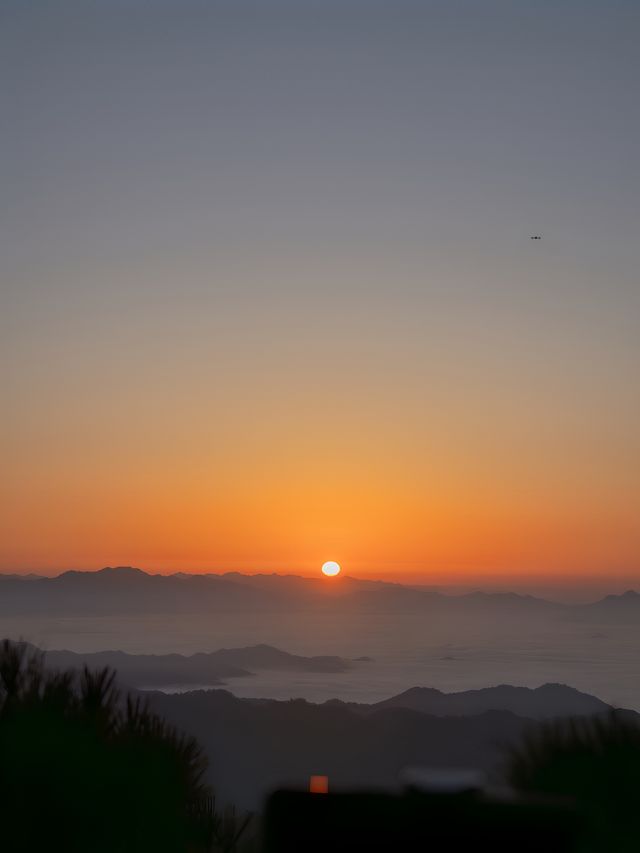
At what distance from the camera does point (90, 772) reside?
28.9ft

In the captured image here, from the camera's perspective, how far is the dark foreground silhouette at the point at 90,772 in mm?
8398

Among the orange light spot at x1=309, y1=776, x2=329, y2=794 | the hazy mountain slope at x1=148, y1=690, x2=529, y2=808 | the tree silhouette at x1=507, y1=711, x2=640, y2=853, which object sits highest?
the orange light spot at x1=309, y1=776, x2=329, y2=794

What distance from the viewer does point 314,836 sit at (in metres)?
4.37

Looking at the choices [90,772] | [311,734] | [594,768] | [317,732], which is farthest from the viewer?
[317,732]

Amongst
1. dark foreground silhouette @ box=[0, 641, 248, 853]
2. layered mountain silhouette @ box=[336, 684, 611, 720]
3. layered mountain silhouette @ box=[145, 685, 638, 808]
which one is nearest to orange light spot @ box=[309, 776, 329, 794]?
dark foreground silhouette @ box=[0, 641, 248, 853]

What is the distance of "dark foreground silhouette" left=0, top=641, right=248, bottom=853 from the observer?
8.40 metres

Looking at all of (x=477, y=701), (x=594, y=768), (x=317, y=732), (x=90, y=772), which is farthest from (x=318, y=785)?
(x=477, y=701)

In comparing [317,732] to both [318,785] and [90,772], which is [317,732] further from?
[318,785]

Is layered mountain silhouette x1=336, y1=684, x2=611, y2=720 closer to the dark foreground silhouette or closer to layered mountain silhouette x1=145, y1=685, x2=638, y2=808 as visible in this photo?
layered mountain silhouette x1=145, y1=685, x2=638, y2=808

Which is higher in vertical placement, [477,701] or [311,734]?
[477,701]

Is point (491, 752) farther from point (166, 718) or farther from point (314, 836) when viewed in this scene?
point (314, 836)

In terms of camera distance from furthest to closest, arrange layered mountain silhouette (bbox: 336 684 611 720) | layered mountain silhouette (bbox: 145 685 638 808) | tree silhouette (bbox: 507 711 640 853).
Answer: layered mountain silhouette (bbox: 336 684 611 720) → layered mountain silhouette (bbox: 145 685 638 808) → tree silhouette (bbox: 507 711 640 853)

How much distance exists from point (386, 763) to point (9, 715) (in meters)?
113

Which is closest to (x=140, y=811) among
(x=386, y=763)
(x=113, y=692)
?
(x=113, y=692)
